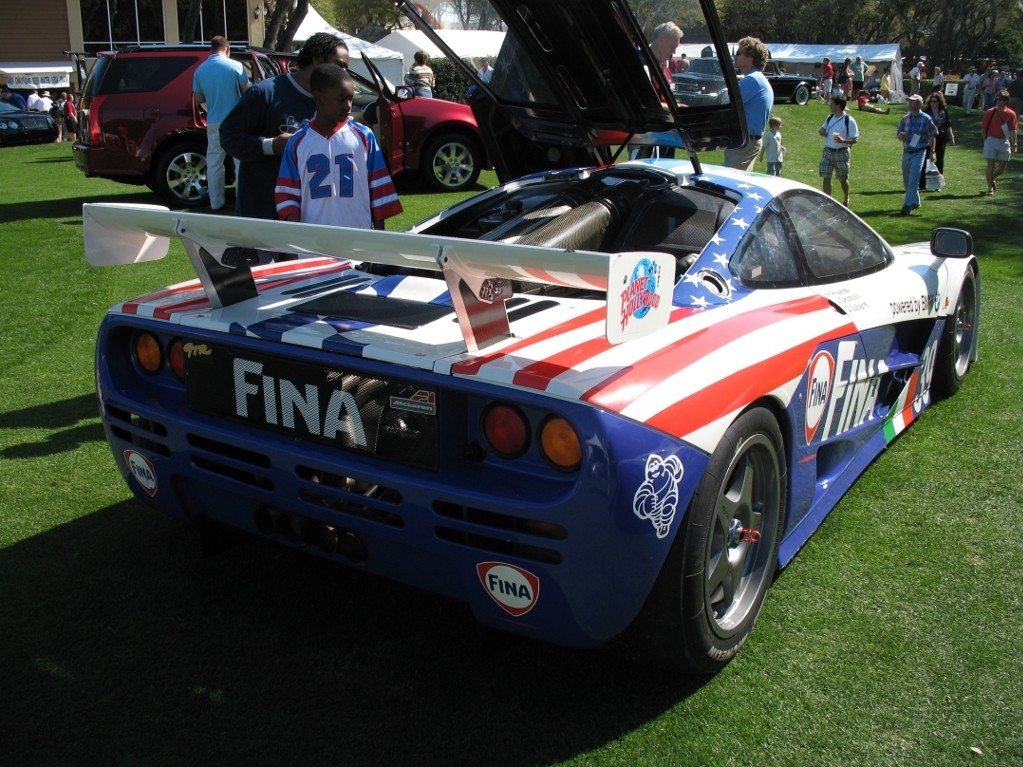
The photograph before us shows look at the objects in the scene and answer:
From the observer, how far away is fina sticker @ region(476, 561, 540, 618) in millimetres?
2311

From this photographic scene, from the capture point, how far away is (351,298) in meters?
3.01

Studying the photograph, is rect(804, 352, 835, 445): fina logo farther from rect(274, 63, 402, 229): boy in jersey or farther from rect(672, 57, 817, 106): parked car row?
rect(274, 63, 402, 229): boy in jersey

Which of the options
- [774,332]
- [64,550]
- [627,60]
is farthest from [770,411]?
[64,550]

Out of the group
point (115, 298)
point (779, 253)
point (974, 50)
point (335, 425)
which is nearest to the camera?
point (335, 425)

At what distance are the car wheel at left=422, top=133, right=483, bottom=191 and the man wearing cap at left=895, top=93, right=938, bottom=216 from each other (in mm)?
5695

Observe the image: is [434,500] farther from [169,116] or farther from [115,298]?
[169,116]

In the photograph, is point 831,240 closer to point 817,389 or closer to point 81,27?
point 817,389

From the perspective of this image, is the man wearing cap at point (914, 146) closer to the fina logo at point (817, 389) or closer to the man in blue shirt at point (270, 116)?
the man in blue shirt at point (270, 116)

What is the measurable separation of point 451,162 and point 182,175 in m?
3.12

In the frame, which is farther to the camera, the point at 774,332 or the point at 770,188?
the point at 770,188

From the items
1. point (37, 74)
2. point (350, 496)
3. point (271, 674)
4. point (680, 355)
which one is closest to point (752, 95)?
point (680, 355)

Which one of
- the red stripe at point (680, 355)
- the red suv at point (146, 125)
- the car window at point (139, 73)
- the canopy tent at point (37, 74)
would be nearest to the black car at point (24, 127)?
the red suv at point (146, 125)

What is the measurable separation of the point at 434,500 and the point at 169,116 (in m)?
10.1

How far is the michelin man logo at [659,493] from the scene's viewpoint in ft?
7.30
